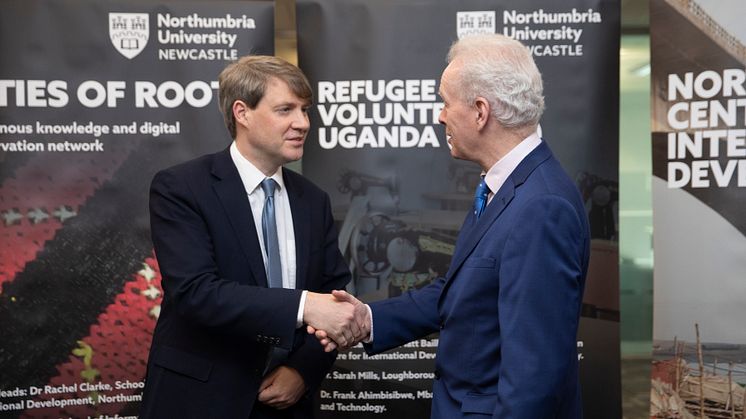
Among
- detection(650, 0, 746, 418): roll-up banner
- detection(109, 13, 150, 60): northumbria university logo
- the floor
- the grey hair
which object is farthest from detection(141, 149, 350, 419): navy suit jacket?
the floor

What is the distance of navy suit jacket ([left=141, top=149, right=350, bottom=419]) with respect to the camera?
271 centimetres

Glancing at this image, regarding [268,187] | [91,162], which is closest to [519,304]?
[268,187]

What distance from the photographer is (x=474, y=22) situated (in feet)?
13.6

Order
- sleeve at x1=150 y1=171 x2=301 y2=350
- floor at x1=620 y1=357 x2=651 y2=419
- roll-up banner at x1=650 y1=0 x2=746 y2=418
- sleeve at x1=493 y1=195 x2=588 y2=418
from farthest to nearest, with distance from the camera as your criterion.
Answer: floor at x1=620 y1=357 x2=651 y2=419 < roll-up banner at x1=650 y1=0 x2=746 y2=418 < sleeve at x1=150 y1=171 x2=301 y2=350 < sleeve at x1=493 y1=195 x2=588 y2=418

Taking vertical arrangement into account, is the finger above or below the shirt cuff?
below

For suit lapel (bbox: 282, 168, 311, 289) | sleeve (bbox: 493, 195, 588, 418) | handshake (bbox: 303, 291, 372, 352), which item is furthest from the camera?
suit lapel (bbox: 282, 168, 311, 289)

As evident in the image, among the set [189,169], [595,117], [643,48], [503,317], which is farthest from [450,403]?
[643,48]

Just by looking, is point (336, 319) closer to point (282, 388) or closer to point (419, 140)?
point (282, 388)

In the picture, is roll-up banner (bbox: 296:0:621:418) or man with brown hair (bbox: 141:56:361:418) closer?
man with brown hair (bbox: 141:56:361:418)

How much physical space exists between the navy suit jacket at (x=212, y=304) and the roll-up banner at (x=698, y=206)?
78.6 inches

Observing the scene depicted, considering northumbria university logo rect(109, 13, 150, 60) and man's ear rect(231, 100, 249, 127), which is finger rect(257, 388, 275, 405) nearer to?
man's ear rect(231, 100, 249, 127)

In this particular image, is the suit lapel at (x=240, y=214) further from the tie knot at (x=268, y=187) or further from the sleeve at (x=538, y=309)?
the sleeve at (x=538, y=309)

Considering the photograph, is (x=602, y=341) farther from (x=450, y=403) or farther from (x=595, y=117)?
(x=450, y=403)

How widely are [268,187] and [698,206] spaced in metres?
2.21
